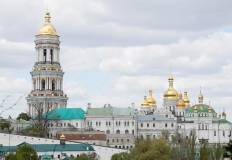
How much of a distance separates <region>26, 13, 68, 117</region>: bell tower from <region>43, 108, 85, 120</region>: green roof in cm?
192

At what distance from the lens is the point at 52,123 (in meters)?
127

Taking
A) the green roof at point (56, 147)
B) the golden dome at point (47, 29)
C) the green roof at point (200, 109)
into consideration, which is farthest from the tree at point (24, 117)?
the green roof at point (56, 147)

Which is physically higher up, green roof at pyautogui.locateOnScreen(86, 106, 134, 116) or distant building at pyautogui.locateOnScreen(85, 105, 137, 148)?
green roof at pyautogui.locateOnScreen(86, 106, 134, 116)

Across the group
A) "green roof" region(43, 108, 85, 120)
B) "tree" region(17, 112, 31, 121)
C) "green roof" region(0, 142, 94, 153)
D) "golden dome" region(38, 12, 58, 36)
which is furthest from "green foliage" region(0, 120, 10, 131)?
"golden dome" region(38, 12, 58, 36)

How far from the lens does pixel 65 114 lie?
128m

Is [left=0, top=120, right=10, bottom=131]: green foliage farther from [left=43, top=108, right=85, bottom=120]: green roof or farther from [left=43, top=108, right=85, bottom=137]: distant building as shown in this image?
[left=43, top=108, right=85, bottom=120]: green roof

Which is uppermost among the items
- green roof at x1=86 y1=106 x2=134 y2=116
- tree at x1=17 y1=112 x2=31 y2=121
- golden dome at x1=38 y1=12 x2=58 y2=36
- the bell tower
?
→ golden dome at x1=38 y1=12 x2=58 y2=36

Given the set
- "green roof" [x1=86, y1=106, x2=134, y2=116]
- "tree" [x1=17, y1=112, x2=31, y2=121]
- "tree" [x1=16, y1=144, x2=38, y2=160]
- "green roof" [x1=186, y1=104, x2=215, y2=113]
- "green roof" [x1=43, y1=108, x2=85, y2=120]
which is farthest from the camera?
"green roof" [x1=186, y1=104, x2=215, y2=113]

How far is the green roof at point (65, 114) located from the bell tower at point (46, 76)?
75.5 inches

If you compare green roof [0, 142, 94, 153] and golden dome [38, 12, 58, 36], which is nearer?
green roof [0, 142, 94, 153]

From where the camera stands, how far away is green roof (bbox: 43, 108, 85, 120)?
126 meters

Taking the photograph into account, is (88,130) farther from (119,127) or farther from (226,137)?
(226,137)

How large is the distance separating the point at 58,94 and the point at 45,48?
7268 mm

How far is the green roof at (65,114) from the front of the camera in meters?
126
